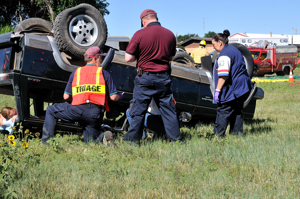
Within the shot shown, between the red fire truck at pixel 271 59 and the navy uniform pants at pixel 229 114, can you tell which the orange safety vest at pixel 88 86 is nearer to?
the navy uniform pants at pixel 229 114

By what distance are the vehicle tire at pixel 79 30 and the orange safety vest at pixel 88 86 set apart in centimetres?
99

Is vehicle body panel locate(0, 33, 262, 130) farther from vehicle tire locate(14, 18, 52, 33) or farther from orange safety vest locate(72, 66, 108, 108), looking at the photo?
vehicle tire locate(14, 18, 52, 33)

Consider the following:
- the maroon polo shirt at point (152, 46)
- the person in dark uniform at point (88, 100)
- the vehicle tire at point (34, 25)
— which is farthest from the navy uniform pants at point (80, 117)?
the vehicle tire at point (34, 25)

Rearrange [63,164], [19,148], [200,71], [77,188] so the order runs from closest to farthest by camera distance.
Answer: [77,188] → [63,164] → [19,148] → [200,71]

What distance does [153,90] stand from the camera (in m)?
4.92

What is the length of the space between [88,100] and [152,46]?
3.61 ft

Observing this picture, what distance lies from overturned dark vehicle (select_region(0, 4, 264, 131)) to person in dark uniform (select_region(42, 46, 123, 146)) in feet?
Result: 2.01

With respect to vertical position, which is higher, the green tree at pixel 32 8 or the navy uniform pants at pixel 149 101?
the green tree at pixel 32 8

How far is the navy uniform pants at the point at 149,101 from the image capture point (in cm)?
490

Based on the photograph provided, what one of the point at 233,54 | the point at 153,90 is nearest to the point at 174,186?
the point at 153,90

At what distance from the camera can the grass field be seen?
3.32m

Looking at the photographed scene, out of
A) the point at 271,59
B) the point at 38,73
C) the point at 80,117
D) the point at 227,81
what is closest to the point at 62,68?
the point at 38,73

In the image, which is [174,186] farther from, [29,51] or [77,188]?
[29,51]

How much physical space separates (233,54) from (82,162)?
8.80 feet
